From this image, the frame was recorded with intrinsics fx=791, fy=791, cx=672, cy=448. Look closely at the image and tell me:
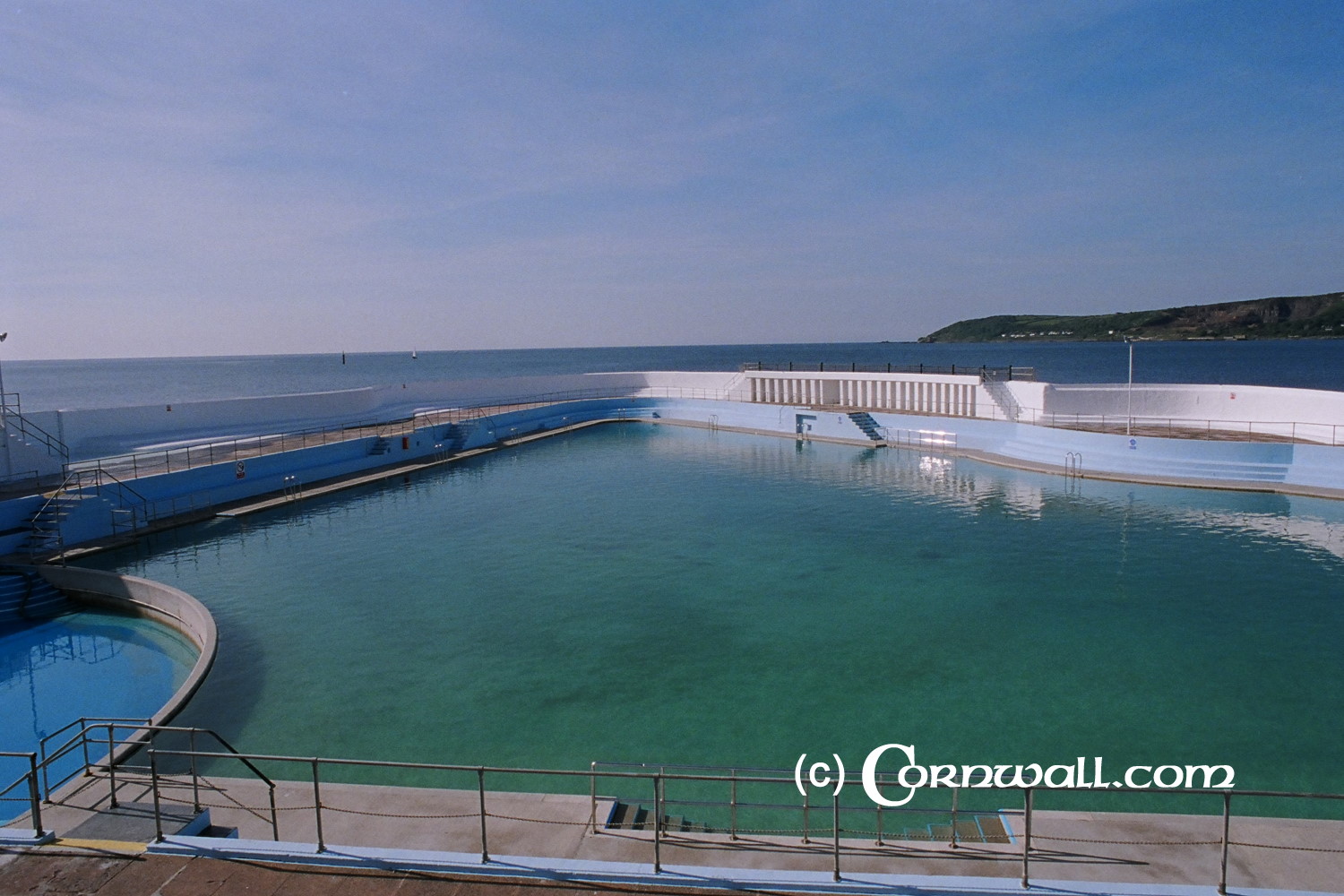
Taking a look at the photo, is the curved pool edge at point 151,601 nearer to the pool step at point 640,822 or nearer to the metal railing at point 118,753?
the metal railing at point 118,753

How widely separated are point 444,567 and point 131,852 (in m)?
13.3

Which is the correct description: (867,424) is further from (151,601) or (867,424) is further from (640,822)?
(640,822)

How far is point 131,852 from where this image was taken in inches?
258

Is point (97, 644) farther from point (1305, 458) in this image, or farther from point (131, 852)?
point (1305, 458)

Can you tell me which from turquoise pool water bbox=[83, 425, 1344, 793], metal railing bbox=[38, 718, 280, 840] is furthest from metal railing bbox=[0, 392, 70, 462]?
metal railing bbox=[38, 718, 280, 840]

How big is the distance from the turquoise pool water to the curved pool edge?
1.32 ft

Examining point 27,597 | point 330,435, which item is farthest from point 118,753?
point 330,435

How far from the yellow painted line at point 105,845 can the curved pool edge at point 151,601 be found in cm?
688

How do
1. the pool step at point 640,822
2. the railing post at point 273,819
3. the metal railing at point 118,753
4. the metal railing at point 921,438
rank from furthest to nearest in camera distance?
the metal railing at point 921,438 → the pool step at point 640,822 → the metal railing at point 118,753 → the railing post at point 273,819

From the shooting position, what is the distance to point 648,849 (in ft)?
24.1

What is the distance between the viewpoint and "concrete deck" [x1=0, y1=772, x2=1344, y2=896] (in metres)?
6.21

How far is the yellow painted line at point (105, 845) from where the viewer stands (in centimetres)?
662

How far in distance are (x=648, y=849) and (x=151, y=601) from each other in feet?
48.9

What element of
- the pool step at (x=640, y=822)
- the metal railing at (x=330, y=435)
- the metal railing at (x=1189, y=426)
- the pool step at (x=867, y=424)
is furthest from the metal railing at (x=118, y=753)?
the pool step at (x=867, y=424)
